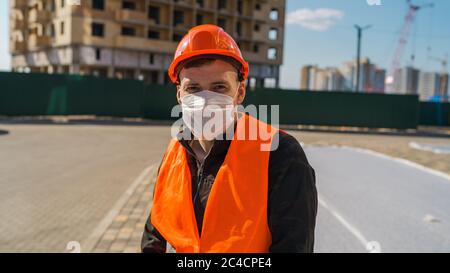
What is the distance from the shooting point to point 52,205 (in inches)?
274

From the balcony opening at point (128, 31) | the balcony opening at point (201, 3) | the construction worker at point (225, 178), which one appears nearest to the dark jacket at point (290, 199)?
the construction worker at point (225, 178)

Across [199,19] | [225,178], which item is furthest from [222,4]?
[225,178]

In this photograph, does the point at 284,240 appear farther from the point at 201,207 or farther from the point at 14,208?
→ the point at 14,208

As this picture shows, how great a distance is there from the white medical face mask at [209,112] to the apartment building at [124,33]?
41363 millimetres

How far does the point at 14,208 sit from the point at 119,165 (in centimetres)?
433

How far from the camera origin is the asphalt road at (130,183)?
5.31m

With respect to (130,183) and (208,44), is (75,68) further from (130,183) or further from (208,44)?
(208,44)

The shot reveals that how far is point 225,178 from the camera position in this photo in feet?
5.93

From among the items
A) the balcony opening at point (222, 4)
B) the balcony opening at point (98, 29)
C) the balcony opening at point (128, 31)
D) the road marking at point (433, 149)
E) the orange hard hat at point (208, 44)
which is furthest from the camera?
the balcony opening at point (222, 4)

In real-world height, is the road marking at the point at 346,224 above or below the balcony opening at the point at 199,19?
below

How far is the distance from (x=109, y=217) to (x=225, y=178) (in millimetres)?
4834

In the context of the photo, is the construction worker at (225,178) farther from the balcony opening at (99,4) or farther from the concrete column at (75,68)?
the balcony opening at (99,4)
